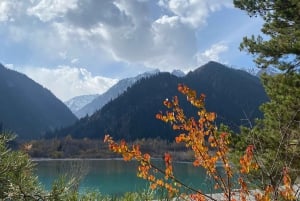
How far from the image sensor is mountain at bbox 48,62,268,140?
138 meters

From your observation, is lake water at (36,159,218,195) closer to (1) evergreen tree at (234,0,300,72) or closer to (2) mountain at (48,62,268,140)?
(1) evergreen tree at (234,0,300,72)

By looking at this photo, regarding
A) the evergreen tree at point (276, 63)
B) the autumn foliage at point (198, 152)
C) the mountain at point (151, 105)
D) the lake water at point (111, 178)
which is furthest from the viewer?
the mountain at point (151, 105)

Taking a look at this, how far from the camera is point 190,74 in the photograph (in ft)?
644

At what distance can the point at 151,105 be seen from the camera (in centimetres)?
15362

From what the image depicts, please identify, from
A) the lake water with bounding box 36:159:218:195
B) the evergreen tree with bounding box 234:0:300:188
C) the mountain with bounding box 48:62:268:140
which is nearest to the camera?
the lake water with bounding box 36:159:218:195

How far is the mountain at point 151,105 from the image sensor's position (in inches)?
5433

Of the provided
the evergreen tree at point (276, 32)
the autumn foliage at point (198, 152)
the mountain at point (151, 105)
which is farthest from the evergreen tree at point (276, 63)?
the mountain at point (151, 105)

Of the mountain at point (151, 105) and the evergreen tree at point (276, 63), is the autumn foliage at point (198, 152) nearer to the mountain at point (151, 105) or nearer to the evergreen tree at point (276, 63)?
the evergreen tree at point (276, 63)

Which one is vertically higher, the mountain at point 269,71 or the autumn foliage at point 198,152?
the mountain at point 269,71

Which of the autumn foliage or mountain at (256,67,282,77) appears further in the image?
mountain at (256,67,282,77)

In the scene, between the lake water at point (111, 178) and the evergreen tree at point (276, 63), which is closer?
the lake water at point (111, 178)

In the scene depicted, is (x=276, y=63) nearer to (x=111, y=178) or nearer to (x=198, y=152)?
(x=198, y=152)

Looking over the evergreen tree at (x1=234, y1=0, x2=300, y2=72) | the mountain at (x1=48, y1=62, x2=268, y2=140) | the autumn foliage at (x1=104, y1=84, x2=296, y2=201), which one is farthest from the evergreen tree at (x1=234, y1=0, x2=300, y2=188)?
the mountain at (x1=48, y1=62, x2=268, y2=140)

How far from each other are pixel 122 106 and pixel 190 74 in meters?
53.2
